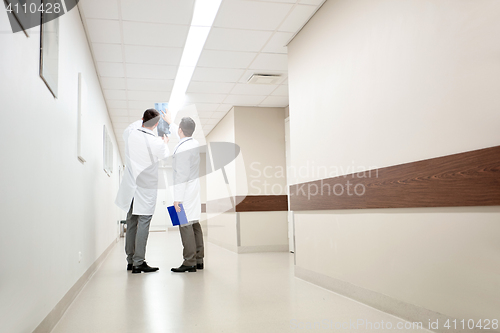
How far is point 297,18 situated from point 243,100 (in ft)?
10.2

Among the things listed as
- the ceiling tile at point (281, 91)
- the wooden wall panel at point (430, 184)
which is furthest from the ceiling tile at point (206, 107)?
the wooden wall panel at point (430, 184)

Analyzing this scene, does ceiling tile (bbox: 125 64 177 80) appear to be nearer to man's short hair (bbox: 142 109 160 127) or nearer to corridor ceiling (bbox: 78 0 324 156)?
corridor ceiling (bbox: 78 0 324 156)

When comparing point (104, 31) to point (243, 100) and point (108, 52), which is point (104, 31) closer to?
point (108, 52)

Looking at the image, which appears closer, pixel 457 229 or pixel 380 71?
pixel 457 229

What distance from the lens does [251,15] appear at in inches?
158

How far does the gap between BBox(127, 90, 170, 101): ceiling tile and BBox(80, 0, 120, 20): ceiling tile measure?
244 centimetres

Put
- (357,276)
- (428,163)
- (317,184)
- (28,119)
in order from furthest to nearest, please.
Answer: (317,184) → (357,276) → (428,163) → (28,119)

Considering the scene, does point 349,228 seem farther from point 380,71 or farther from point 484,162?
point 484,162

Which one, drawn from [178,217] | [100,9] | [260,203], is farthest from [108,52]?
[260,203]

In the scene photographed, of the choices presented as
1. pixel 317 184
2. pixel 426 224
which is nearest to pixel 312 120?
pixel 317 184

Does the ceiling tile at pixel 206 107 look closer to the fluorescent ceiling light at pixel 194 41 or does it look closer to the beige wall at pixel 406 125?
the fluorescent ceiling light at pixel 194 41

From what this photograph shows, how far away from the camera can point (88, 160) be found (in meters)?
4.24

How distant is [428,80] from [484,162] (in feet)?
2.22

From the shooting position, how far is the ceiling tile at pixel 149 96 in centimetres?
638
